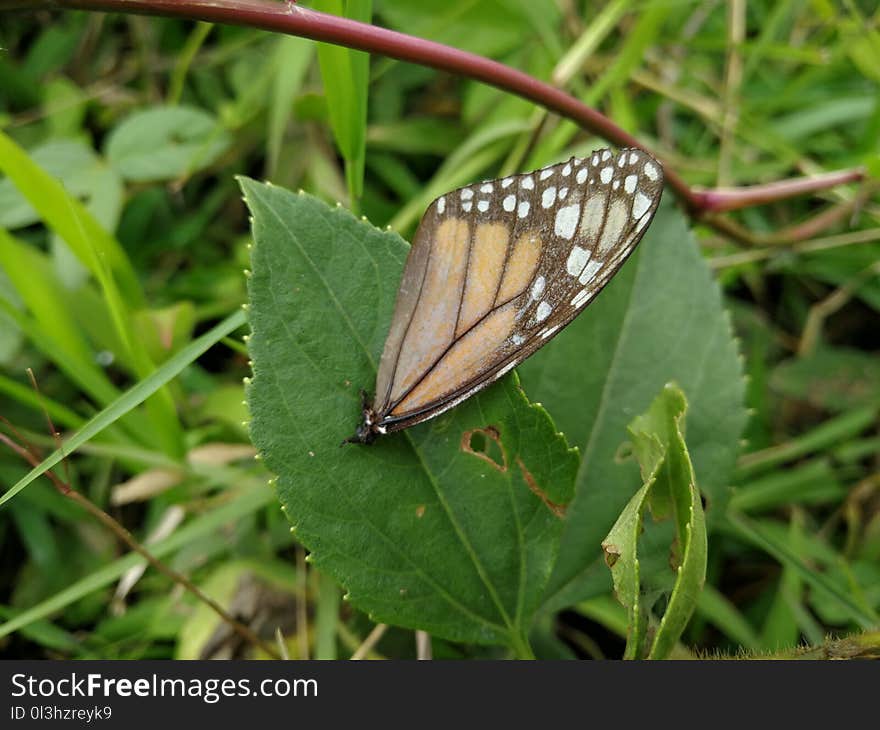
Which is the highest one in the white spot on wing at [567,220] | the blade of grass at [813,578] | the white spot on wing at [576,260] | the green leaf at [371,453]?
the white spot on wing at [567,220]

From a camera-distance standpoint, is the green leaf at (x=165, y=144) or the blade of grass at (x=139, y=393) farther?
the green leaf at (x=165, y=144)

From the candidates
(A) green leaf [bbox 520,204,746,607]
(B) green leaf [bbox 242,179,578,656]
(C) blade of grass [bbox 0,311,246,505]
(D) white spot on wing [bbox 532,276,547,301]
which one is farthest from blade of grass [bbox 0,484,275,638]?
(D) white spot on wing [bbox 532,276,547,301]

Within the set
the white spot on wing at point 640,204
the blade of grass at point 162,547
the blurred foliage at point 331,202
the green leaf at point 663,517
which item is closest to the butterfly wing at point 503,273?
the white spot on wing at point 640,204

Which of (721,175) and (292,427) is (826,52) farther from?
(292,427)

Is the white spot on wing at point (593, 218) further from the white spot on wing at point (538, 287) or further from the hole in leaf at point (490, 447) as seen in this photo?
the hole in leaf at point (490, 447)

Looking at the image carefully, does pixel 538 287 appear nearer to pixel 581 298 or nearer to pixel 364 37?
pixel 581 298

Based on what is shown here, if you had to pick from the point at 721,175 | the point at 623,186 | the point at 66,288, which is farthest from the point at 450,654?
the point at 721,175

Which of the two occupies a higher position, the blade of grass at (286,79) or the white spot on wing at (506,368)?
the blade of grass at (286,79)
